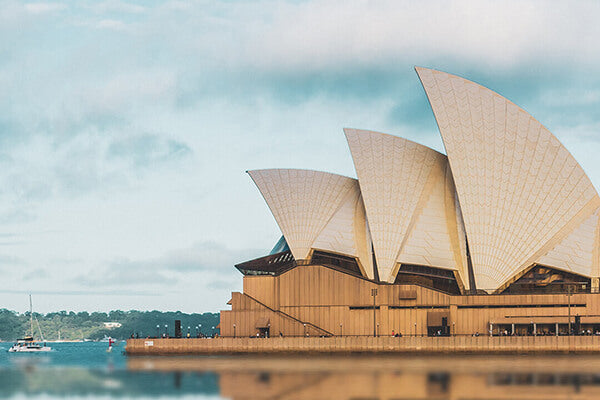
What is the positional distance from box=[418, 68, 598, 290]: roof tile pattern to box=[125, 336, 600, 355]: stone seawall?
671cm

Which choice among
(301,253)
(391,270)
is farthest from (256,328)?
(391,270)

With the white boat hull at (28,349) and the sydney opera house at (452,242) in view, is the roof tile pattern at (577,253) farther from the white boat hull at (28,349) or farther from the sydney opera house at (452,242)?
the white boat hull at (28,349)

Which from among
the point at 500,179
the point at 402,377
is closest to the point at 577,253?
the point at 500,179

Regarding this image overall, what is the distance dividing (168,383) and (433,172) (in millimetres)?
39468

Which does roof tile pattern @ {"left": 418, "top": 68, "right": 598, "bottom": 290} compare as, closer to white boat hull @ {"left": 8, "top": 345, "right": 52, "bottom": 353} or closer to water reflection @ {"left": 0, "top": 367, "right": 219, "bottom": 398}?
water reflection @ {"left": 0, "top": 367, "right": 219, "bottom": 398}

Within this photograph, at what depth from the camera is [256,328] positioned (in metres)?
76.7

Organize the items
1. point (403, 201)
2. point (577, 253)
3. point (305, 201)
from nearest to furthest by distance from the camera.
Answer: point (577, 253), point (403, 201), point (305, 201)

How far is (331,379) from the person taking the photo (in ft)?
146

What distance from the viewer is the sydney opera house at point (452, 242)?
73.1 metres

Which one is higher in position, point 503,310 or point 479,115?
point 479,115

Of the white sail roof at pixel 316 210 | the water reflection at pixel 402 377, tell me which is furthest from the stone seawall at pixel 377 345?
the white sail roof at pixel 316 210

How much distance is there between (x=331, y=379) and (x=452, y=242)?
1336 inches

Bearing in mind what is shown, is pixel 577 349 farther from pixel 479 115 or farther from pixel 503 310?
pixel 479 115

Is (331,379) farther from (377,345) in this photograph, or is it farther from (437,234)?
(437,234)
